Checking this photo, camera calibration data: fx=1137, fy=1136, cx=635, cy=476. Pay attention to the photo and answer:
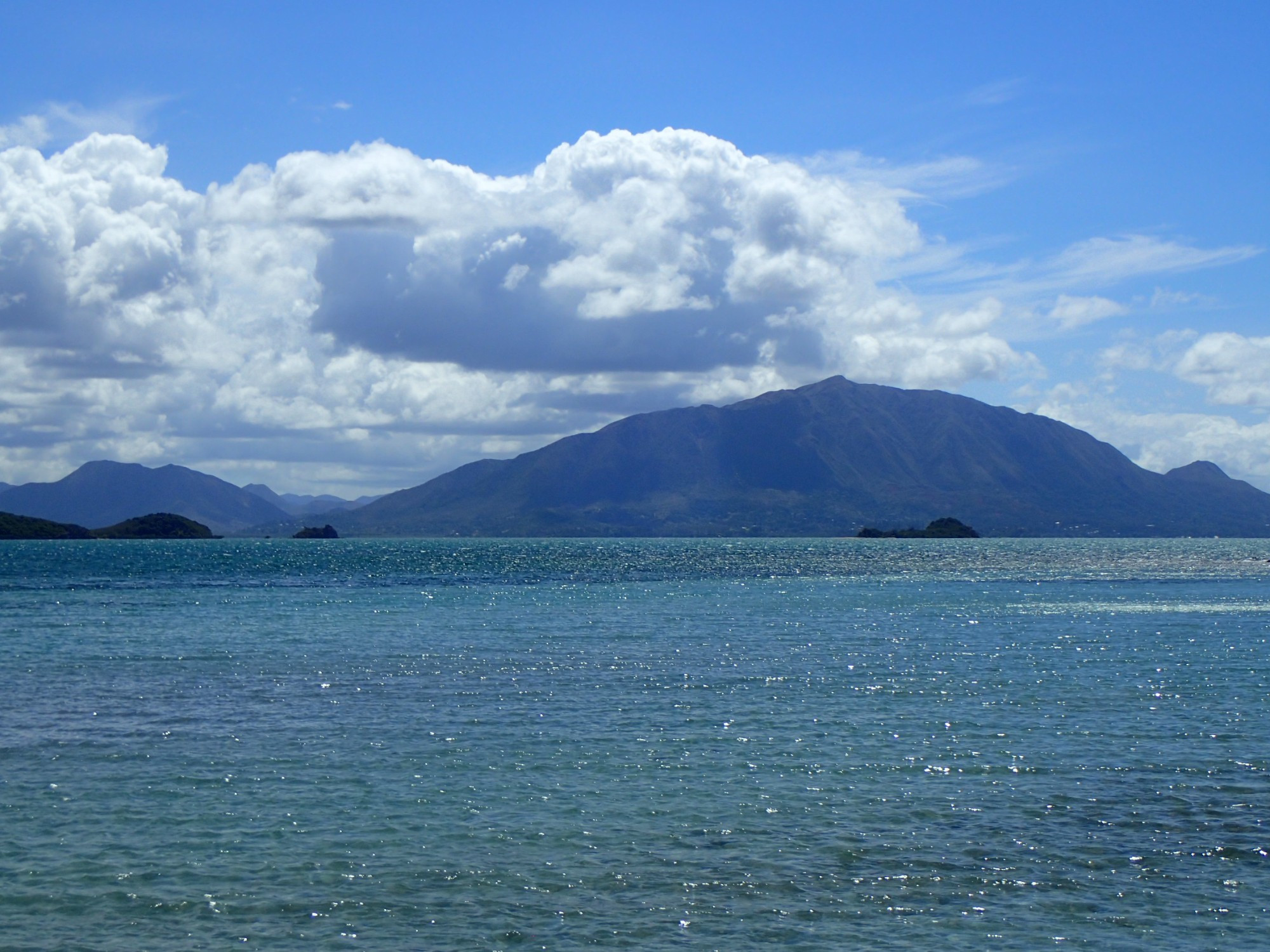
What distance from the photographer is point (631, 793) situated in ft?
99.3

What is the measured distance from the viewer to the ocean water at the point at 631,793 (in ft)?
70.7

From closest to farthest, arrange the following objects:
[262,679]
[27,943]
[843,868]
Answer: [27,943]
[843,868]
[262,679]

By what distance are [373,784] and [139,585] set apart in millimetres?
102363

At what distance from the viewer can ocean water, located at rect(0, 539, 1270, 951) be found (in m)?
21.5

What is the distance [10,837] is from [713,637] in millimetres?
49074

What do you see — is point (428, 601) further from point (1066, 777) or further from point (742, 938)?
point (742, 938)

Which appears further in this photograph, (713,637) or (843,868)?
(713,637)

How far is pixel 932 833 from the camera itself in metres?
26.7

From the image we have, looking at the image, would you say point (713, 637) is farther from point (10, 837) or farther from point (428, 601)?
point (10, 837)

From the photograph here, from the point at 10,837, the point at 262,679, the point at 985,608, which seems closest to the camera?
the point at 10,837

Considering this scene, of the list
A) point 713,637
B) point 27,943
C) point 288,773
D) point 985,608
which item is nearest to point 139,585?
point 713,637

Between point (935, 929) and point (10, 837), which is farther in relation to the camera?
point (10, 837)

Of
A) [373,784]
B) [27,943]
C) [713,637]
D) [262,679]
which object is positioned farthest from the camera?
[713,637]

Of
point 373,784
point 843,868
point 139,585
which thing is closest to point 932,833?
point 843,868
